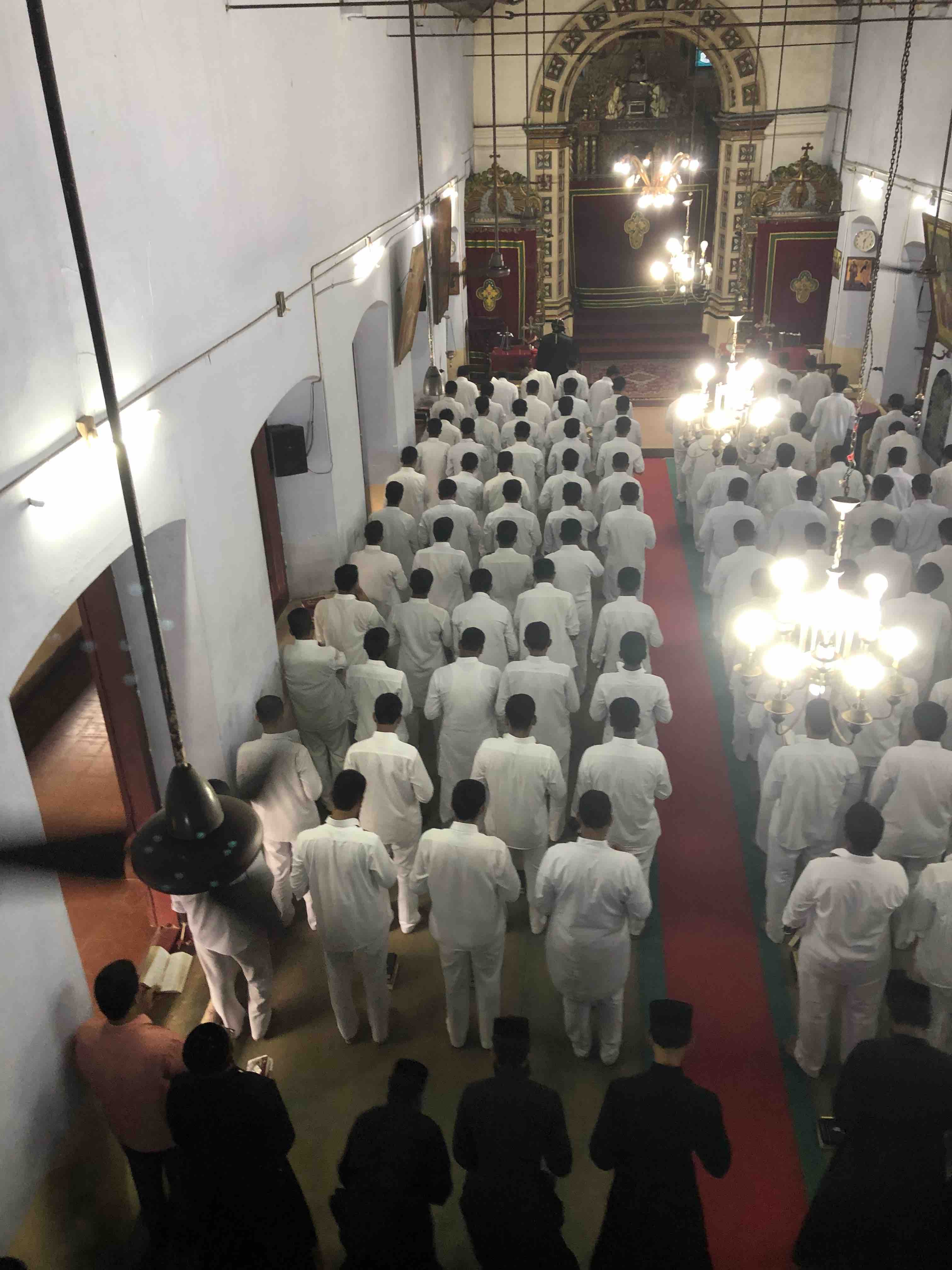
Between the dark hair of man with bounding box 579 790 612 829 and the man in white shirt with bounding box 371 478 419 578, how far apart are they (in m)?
4.67

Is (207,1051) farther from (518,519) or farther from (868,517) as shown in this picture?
(868,517)

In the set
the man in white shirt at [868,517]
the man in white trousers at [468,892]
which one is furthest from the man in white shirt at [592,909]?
the man in white shirt at [868,517]

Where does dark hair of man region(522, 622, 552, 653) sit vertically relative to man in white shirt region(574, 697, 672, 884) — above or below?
above

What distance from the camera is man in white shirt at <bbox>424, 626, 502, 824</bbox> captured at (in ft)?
21.6

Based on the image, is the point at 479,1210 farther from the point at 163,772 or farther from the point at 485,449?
the point at 485,449

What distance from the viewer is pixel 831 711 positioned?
573cm

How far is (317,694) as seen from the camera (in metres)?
7.03

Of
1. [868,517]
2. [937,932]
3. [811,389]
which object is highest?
[868,517]

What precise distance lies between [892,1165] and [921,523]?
6.54 metres

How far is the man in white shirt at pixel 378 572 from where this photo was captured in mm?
8289

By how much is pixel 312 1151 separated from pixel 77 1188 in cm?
114

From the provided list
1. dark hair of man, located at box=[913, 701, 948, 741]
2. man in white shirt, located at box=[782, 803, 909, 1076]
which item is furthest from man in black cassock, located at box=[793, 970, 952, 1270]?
dark hair of man, located at box=[913, 701, 948, 741]

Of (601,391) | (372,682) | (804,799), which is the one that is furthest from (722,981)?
(601,391)

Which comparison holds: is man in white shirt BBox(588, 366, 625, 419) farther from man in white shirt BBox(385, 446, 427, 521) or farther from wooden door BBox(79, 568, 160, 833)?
wooden door BBox(79, 568, 160, 833)
